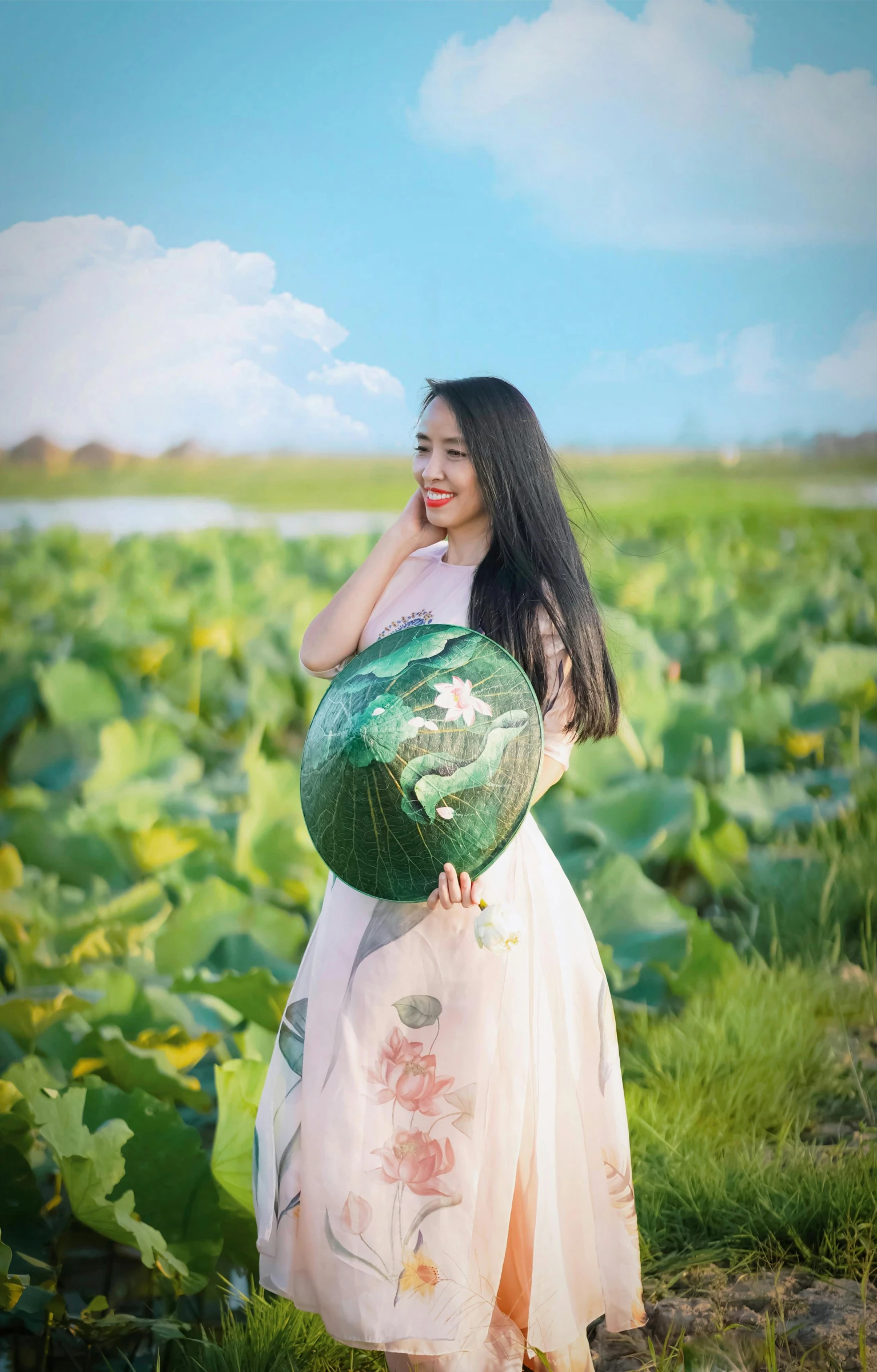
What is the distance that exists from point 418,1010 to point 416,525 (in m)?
0.53

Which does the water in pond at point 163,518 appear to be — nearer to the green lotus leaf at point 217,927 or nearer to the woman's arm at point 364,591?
the green lotus leaf at point 217,927

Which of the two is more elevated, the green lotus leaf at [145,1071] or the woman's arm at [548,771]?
the woman's arm at [548,771]

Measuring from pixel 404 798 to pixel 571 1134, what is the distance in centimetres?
48

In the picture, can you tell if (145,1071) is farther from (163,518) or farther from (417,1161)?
(163,518)

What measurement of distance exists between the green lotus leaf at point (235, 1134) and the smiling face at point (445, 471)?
0.84 metres

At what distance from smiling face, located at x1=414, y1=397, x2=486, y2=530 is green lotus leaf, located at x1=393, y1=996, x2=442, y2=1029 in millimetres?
513

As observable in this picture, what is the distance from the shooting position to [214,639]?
15.7 ft

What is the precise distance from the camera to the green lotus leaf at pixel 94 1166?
1.54 meters

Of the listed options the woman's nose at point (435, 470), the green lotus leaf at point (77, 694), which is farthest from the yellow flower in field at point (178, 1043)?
the green lotus leaf at point (77, 694)

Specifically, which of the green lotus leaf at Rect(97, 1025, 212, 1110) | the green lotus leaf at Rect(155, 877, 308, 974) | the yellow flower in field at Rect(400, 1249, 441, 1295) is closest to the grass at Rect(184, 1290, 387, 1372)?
the yellow flower in field at Rect(400, 1249, 441, 1295)

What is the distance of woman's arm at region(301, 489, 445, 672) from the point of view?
1.36m

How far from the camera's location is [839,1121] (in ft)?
6.64

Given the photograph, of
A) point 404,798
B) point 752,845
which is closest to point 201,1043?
point 404,798

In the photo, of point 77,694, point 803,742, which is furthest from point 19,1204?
point 803,742
